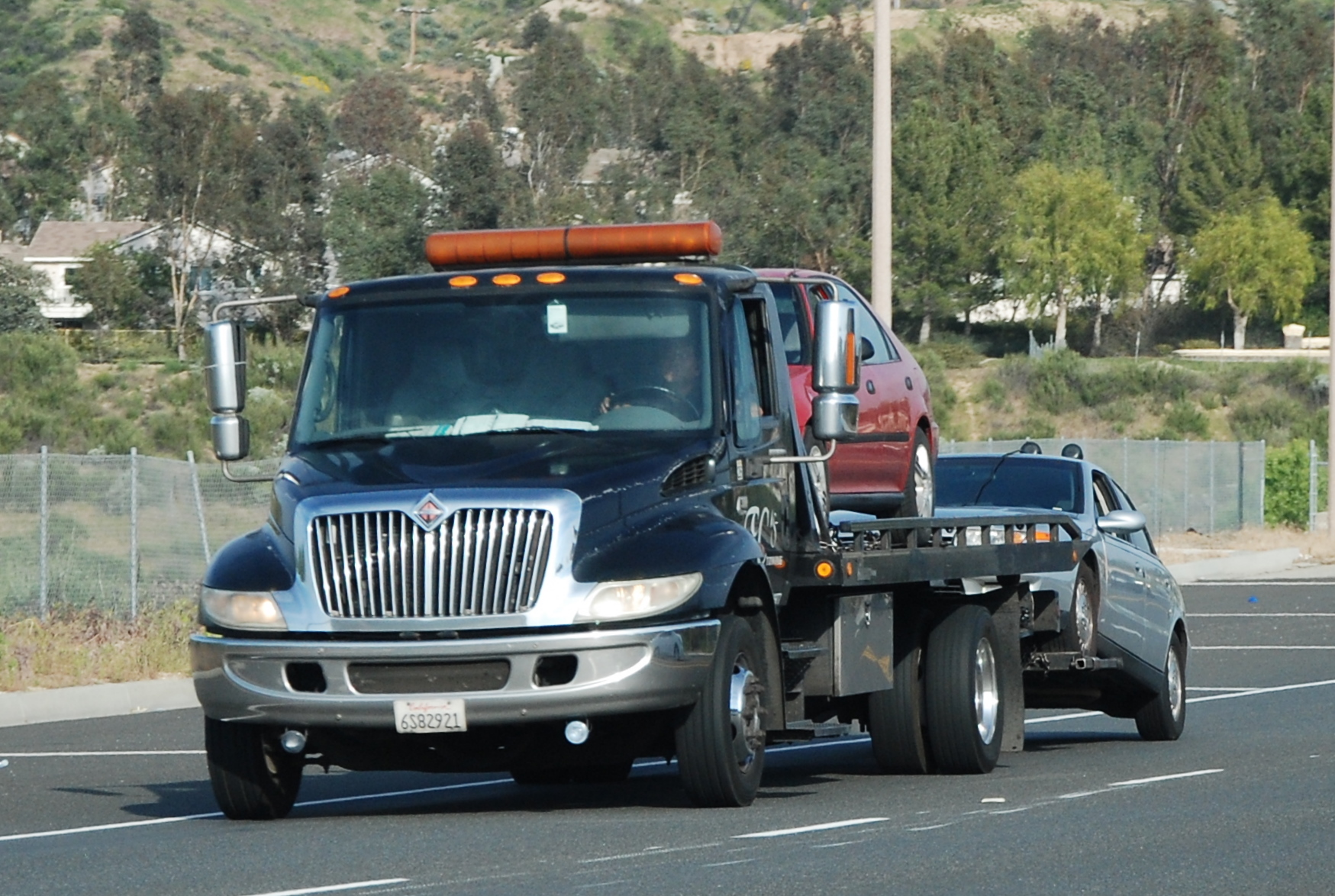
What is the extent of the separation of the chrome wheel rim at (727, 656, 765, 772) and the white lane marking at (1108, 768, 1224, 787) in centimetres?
251

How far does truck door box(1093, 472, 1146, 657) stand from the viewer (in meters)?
14.2

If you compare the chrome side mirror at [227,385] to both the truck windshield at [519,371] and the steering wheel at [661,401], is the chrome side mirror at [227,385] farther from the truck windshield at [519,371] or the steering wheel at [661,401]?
the steering wheel at [661,401]

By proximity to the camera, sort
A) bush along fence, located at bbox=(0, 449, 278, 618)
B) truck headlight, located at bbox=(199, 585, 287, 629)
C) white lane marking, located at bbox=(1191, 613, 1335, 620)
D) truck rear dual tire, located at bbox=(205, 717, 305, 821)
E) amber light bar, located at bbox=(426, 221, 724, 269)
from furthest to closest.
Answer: white lane marking, located at bbox=(1191, 613, 1335, 620) < bush along fence, located at bbox=(0, 449, 278, 618) < amber light bar, located at bbox=(426, 221, 724, 269) < truck rear dual tire, located at bbox=(205, 717, 305, 821) < truck headlight, located at bbox=(199, 585, 287, 629)

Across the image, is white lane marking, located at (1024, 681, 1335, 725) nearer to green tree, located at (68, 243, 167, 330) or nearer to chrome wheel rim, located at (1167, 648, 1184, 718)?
chrome wheel rim, located at (1167, 648, 1184, 718)

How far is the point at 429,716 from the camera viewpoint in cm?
931

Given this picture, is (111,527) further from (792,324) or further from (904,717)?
(904,717)

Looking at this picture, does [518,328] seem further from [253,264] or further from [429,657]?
[253,264]

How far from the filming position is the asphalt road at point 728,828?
26.9 ft

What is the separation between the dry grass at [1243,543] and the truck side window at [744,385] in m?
28.5

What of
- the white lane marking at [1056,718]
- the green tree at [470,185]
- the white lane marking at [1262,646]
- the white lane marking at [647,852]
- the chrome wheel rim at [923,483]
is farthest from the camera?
the green tree at [470,185]

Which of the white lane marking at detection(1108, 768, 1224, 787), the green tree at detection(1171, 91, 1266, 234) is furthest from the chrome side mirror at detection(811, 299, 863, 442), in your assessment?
the green tree at detection(1171, 91, 1266, 234)

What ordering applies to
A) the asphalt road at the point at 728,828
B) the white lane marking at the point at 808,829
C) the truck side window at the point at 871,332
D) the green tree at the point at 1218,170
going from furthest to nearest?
the green tree at the point at 1218,170 < the truck side window at the point at 871,332 < the white lane marking at the point at 808,829 < the asphalt road at the point at 728,828

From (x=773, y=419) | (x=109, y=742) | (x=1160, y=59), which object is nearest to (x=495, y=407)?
(x=773, y=419)

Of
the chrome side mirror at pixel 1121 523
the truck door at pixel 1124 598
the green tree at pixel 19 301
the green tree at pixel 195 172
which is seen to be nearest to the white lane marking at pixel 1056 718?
the truck door at pixel 1124 598
